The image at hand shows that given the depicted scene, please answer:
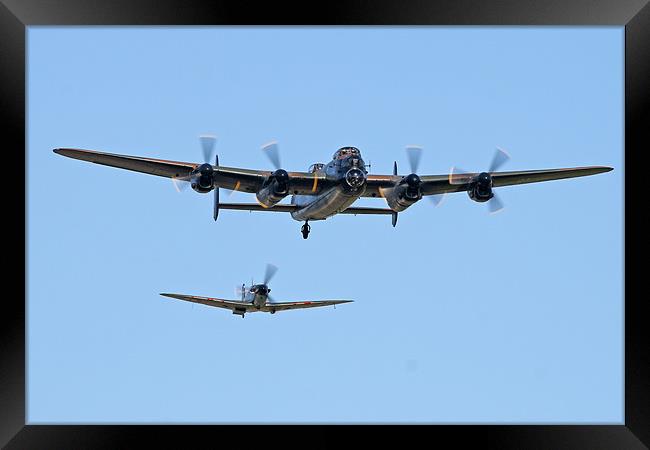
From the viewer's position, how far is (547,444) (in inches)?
803

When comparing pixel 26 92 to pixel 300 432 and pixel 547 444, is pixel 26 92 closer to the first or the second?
pixel 300 432

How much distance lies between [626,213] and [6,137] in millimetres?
15057

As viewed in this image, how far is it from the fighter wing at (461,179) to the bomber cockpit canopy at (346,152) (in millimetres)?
2044

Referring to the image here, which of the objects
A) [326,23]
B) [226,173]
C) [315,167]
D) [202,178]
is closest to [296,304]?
[315,167]

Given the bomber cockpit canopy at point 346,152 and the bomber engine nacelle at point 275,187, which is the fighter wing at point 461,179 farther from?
the bomber engine nacelle at point 275,187

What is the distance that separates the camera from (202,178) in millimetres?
28703

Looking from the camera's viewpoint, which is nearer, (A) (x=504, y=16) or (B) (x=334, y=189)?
(A) (x=504, y=16)

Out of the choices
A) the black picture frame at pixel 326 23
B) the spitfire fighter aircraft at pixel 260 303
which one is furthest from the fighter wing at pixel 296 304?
the black picture frame at pixel 326 23

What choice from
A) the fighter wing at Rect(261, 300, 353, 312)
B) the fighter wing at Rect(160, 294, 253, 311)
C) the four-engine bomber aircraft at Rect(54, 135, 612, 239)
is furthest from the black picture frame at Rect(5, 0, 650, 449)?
the fighter wing at Rect(261, 300, 353, 312)

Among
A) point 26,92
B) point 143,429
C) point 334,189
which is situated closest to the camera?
point 143,429

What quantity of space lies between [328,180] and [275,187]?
6.17 feet

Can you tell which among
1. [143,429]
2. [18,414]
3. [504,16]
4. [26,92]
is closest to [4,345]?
[18,414]

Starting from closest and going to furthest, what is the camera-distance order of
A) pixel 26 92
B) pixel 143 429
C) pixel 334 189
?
pixel 143 429 < pixel 26 92 < pixel 334 189

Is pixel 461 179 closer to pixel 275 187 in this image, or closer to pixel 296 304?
pixel 275 187
